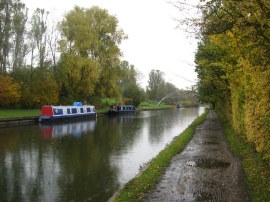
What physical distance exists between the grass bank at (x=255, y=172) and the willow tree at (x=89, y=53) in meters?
33.3

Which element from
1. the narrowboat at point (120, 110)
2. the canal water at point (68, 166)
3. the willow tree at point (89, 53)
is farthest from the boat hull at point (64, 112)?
the canal water at point (68, 166)

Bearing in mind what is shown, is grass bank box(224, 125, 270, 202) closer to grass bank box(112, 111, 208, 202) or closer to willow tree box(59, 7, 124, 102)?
grass bank box(112, 111, 208, 202)

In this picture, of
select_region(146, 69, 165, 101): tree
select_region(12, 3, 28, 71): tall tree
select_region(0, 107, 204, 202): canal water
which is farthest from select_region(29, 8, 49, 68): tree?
select_region(146, 69, 165, 101): tree

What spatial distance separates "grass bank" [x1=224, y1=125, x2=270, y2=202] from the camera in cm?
765

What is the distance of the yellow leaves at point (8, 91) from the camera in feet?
121

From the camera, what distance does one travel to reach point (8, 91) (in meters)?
37.4

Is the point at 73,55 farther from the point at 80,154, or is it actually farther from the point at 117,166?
the point at 117,166

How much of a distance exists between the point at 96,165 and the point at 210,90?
15.6 m

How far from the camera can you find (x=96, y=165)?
47.0 ft

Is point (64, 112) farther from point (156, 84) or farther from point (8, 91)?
point (156, 84)

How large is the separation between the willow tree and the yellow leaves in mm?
7368

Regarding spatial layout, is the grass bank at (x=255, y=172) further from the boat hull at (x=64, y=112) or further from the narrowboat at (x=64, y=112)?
the narrowboat at (x=64, y=112)

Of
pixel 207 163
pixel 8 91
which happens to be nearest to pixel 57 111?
pixel 8 91

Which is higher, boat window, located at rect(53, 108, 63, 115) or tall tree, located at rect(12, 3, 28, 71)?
tall tree, located at rect(12, 3, 28, 71)
